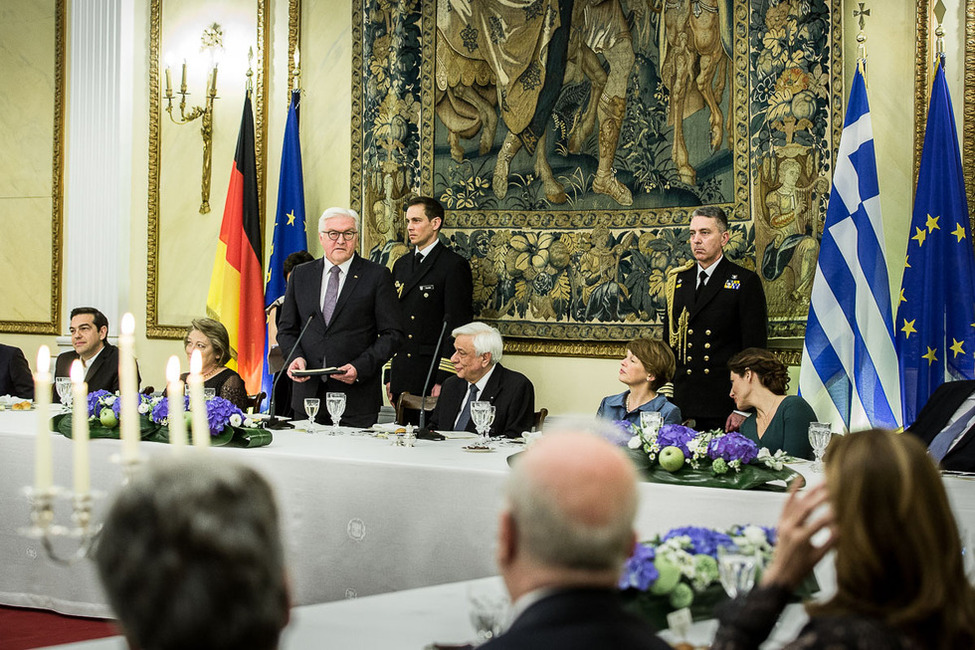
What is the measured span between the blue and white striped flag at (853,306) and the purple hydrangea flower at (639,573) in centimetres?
354

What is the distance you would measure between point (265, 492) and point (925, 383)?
453 centimetres

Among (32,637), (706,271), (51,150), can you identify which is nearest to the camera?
(32,637)

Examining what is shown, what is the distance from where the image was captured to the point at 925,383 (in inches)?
197

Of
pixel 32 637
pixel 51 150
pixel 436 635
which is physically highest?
pixel 51 150

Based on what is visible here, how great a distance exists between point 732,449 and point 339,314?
8.14ft

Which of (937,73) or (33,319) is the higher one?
(937,73)

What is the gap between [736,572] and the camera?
183cm

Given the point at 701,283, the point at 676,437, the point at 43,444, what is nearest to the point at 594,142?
the point at 701,283

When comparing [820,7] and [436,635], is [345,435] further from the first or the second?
[820,7]

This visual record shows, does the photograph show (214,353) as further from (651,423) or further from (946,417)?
(946,417)

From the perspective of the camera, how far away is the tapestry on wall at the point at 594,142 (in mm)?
5684

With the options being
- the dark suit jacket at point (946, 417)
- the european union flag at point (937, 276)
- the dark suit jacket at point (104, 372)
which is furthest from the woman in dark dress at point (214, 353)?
the european union flag at point (937, 276)

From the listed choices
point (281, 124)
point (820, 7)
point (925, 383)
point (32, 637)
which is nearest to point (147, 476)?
point (32, 637)

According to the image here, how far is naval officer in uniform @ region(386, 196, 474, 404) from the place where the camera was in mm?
6277
